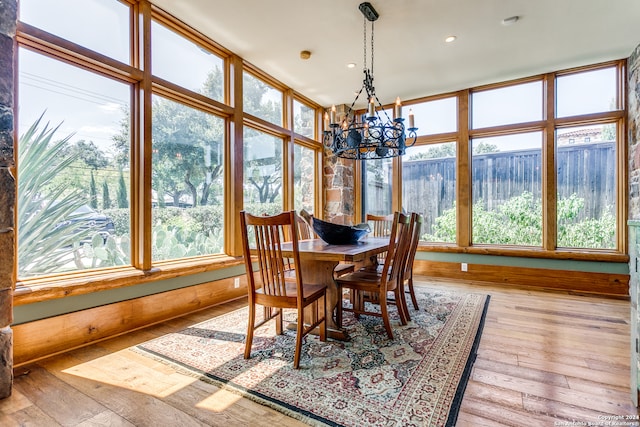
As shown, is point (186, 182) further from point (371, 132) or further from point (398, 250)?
point (398, 250)

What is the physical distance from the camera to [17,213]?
221 cm

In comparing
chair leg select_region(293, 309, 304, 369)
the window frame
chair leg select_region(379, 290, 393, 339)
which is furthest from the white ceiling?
chair leg select_region(293, 309, 304, 369)

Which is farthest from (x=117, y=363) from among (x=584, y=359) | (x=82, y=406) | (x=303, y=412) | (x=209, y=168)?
(x=584, y=359)

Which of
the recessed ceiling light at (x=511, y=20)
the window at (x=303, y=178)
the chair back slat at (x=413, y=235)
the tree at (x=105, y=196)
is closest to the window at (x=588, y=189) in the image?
the recessed ceiling light at (x=511, y=20)

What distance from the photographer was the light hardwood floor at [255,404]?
5.23 feet

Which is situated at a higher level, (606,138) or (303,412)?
(606,138)

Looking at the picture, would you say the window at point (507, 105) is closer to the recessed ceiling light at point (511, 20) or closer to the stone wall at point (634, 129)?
the stone wall at point (634, 129)

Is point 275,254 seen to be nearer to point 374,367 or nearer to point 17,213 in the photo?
point 374,367

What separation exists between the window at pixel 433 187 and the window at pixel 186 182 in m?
3.11

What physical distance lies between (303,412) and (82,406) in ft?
3.89

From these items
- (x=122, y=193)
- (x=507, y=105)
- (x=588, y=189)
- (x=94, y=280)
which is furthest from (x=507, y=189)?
(x=94, y=280)

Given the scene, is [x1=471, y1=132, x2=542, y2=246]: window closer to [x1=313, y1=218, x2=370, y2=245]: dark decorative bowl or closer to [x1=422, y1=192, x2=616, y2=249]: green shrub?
[x1=422, y1=192, x2=616, y2=249]: green shrub

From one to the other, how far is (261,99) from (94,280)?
114 inches

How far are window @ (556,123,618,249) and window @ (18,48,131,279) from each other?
521cm
